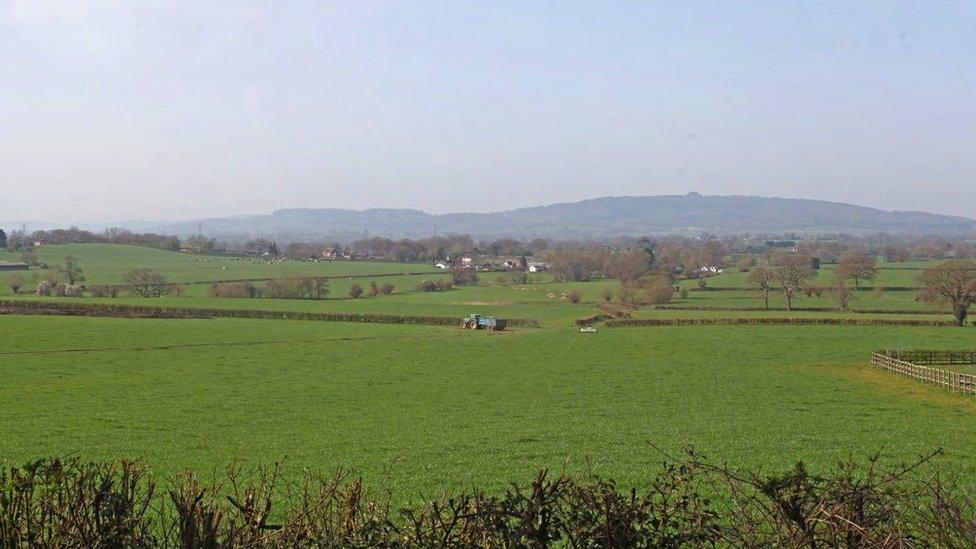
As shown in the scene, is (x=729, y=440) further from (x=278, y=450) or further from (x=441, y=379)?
(x=441, y=379)

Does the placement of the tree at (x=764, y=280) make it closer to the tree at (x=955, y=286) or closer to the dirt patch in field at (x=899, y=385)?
the tree at (x=955, y=286)

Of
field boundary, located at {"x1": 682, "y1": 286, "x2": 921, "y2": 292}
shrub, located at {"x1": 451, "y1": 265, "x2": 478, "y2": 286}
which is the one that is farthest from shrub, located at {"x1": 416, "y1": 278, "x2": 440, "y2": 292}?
field boundary, located at {"x1": 682, "y1": 286, "x2": 921, "y2": 292}

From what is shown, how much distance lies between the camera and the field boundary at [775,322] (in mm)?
70375

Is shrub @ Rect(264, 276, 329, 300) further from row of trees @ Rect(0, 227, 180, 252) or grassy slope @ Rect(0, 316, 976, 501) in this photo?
row of trees @ Rect(0, 227, 180, 252)

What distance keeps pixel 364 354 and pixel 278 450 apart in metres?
31.5

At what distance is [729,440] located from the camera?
76.1ft

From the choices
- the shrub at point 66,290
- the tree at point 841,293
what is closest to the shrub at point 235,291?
the shrub at point 66,290

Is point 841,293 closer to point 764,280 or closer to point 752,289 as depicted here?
point 764,280

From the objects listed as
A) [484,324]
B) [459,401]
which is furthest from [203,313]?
[459,401]

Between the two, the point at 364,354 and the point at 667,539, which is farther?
the point at 364,354

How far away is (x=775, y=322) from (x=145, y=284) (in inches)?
2642

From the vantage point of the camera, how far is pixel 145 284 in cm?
9538

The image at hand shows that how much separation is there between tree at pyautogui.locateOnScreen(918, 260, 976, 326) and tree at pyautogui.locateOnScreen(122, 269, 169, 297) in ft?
256

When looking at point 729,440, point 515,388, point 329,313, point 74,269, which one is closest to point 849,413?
point 729,440
